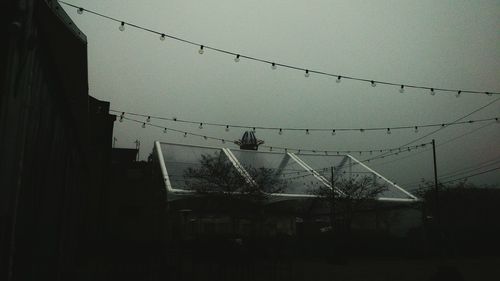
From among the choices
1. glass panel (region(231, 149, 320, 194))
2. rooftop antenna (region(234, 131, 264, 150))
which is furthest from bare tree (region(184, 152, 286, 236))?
rooftop antenna (region(234, 131, 264, 150))

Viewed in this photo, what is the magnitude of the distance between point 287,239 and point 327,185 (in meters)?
4.62

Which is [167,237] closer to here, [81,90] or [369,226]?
[369,226]

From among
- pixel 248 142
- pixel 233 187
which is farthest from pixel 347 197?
pixel 248 142

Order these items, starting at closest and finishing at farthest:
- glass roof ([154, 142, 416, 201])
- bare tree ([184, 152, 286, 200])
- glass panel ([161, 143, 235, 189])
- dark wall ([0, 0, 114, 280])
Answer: dark wall ([0, 0, 114, 280]) < bare tree ([184, 152, 286, 200]) < glass panel ([161, 143, 235, 189]) < glass roof ([154, 142, 416, 201])

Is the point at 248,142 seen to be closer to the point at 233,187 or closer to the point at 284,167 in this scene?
the point at 284,167

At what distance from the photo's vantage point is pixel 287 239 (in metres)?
24.4

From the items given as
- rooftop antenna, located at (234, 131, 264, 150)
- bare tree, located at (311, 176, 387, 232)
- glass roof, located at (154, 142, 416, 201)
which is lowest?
bare tree, located at (311, 176, 387, 232)

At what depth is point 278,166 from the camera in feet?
91.5

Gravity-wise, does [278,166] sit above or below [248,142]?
below

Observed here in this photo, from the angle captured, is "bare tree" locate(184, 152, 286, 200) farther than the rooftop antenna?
No

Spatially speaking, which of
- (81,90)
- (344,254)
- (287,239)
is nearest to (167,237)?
(287,239)

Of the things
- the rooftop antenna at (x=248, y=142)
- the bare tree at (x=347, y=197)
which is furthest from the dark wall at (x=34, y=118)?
the rooftop antenna at (x=248, y=142)

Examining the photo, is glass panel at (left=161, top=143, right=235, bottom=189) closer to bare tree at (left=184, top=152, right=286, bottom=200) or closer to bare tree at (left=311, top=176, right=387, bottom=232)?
bare tree at (left=184, top=152, right=286, bottom=200)

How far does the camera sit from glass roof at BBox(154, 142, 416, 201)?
24797 millimetres
